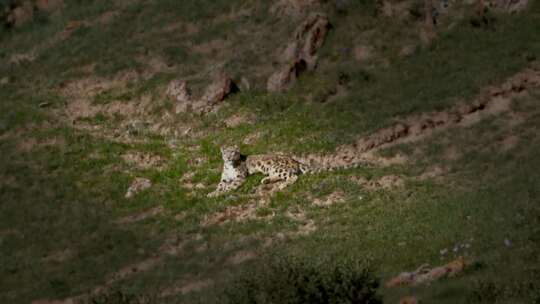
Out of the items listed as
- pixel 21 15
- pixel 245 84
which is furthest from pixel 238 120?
pixel 21 15

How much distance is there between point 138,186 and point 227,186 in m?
2.78

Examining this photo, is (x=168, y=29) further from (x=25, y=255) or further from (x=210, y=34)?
(x=25, y=255)

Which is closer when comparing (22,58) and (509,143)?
(509,143)

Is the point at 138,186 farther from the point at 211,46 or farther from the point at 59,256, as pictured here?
the point at 211,46

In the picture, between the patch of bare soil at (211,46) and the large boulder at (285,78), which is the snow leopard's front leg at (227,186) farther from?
the patch of bare soil at (211,46)

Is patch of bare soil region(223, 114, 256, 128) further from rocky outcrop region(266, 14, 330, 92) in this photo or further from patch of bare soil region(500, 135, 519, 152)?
patch of bare soil region(500, 135, 519, 152)

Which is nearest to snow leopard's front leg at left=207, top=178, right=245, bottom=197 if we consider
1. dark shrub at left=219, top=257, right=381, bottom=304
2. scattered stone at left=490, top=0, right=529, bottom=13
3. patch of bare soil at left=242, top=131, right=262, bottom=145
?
patch of bare soil at left=242, top=131, right=262, bottom=145

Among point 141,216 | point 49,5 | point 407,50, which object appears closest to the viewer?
point 141,216

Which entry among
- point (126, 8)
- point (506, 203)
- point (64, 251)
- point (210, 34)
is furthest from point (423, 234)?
point (126, 8)

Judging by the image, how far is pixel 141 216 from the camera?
92.8ft

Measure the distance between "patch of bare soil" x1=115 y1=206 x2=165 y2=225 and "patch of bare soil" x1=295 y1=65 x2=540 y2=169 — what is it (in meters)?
4.16

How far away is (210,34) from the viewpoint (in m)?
38.7

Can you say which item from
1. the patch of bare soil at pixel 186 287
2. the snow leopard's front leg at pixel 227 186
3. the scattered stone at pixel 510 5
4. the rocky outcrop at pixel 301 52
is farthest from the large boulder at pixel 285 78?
the patch of bare soil at pixel 186 287

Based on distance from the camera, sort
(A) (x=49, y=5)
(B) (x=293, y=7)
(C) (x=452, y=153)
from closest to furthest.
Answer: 1. (C) (x=452, y=153)
2. (B) (x=293, y=7)
3. (A) (x=49, y=5)
